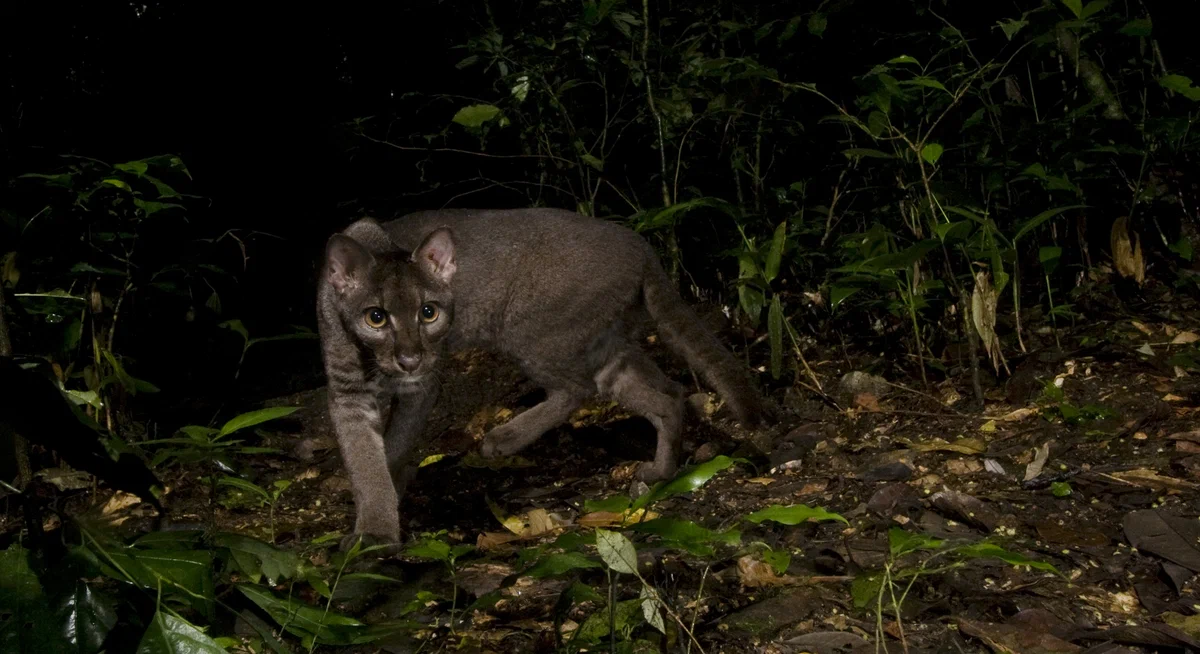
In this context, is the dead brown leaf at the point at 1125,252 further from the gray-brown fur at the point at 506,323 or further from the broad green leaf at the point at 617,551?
the broad green leaf at the point at 617,551

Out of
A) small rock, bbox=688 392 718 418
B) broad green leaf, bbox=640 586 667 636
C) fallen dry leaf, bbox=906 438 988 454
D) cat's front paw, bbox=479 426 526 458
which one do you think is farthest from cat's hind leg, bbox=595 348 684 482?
broad green leaf, bbox=640 586 667 636

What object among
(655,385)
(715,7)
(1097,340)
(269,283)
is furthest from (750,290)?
(269,283)

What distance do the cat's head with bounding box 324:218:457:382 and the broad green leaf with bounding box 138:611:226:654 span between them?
2.88 m

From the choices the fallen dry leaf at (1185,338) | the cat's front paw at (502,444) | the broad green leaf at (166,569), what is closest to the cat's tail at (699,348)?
the cat's front paw at (502,444)

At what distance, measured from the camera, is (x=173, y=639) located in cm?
151

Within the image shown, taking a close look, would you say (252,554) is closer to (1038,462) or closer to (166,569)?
(166,569)

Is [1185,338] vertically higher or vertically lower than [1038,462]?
lower

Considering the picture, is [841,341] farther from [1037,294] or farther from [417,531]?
[417,531]

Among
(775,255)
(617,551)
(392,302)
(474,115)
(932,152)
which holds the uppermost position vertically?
(474,115)

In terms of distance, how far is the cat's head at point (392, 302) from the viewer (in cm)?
443

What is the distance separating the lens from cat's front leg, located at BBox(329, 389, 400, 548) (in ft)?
13.3

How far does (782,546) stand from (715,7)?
3826 millimetres

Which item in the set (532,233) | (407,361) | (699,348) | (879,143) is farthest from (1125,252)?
(407,361)

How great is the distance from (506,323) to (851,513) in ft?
6.75
